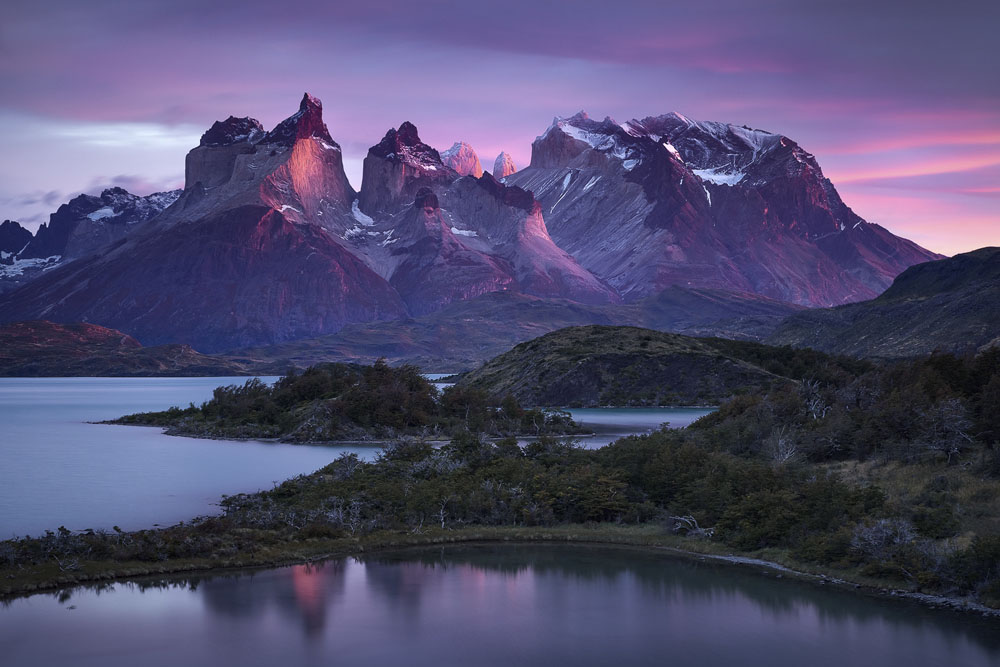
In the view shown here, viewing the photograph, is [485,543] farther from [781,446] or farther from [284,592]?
[781,446]

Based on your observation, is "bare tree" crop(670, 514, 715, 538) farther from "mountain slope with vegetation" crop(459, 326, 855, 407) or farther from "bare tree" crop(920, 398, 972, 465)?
"mountain slope with vegetation" crop(459, 326, 855, 407)

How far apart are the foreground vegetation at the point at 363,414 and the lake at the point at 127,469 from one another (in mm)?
5351

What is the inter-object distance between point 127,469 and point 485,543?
138 ft

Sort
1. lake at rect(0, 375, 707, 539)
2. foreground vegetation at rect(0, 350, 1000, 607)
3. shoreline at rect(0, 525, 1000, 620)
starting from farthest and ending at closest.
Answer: lake at rect(0, 375, 707, 539), foreground vegetation at rect(0, 350, 1000, 607), shoreline at rect(0, 525, 1000, 620)

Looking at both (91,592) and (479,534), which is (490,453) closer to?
(479,534)

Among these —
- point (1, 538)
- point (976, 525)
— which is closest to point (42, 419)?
point (1, 538)

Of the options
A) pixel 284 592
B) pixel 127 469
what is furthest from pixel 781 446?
pixel 127 469

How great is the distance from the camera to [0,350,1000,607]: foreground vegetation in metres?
39.3

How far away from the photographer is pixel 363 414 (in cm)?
10581

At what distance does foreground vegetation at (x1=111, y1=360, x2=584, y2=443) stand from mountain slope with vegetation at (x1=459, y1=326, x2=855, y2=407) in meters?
39.2

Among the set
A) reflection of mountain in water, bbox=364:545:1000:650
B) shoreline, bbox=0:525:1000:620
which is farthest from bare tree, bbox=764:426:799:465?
reflection of mountain in water, bbox=364:545:1000:650

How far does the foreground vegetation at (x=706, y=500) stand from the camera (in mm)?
39281

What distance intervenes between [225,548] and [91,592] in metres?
6.64

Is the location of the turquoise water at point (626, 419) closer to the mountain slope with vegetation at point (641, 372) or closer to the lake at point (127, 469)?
the lake at point (127, 469)
